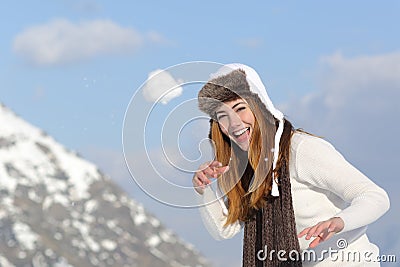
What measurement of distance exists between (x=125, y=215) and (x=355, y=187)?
73468mm

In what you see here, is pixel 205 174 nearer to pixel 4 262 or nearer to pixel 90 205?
pixel 4 262

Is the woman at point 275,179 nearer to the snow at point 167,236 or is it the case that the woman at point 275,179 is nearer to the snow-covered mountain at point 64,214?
the snow-covered mountain at point 64,214

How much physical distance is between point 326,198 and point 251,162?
23 centimetres

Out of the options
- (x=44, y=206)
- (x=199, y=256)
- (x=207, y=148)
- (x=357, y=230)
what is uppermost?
(x=44, y=206)

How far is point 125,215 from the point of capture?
75.7 meters

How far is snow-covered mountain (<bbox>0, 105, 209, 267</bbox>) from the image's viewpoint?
69688 mm

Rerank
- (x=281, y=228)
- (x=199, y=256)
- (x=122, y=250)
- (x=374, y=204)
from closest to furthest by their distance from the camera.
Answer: (x=374, y=204), (x=281, y=228), (x=199, y=256), (x=122, y=250)

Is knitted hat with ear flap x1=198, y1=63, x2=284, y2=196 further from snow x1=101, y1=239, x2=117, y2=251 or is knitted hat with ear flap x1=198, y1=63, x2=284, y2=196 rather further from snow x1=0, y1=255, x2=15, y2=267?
snow x1=101, y1=239, x2=117, y2=251

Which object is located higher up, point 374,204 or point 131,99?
point 131,99

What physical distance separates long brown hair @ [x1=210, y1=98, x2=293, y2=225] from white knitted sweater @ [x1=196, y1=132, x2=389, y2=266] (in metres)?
0.04

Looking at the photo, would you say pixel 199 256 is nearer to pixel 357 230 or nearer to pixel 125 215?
pixel 125 215

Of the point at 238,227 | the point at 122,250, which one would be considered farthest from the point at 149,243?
the point at 238,227

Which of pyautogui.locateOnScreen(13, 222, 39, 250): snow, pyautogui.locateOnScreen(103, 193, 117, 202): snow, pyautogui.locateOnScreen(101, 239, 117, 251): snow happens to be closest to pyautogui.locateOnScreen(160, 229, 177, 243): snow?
pyautogui.locateOnScreen(101, 239, 117, 251): snow

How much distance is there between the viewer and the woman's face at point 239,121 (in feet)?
9.25
